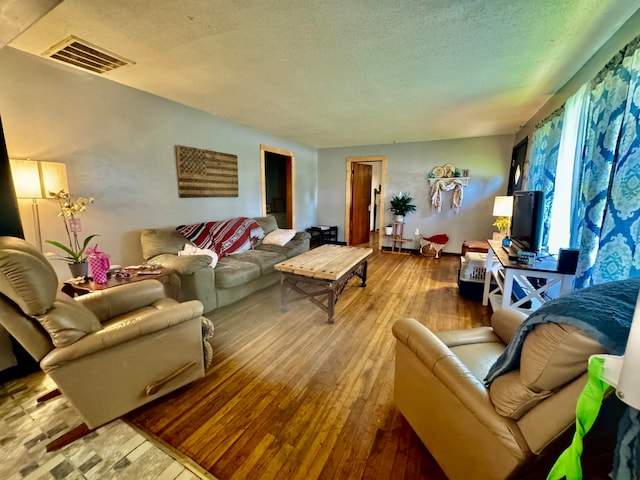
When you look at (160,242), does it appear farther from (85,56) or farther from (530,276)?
(530,276)

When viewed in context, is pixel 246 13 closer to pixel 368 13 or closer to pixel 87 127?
pixel 368 13

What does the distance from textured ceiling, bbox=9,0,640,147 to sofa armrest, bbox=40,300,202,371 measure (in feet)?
5.94

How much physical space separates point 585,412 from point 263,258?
10.2 ft

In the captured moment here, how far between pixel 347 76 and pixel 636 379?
8.85 ft

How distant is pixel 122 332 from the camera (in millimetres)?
1350

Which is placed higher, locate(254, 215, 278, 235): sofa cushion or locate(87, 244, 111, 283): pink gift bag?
locate(254, 215, 278, 235): sofa cushion

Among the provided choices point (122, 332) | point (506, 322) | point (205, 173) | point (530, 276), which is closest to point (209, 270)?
point (122, 332)

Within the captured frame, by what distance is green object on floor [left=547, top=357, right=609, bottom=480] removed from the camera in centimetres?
54

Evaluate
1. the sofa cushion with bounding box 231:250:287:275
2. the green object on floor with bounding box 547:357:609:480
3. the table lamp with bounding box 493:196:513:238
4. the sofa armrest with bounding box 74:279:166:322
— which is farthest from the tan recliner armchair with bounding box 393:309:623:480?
the table lamp with bounding box 493:196:513:238

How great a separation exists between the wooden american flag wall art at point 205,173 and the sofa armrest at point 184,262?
1.01 m

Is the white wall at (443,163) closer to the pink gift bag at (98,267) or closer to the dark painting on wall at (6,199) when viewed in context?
the pink gift bag at (98,267)

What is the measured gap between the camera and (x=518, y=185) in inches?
164

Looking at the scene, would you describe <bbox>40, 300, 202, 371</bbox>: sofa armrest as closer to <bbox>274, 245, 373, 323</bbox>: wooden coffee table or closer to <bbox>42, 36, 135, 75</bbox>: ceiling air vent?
<bbox>274, 245, 373, 323</bbox>: wooden coffee table

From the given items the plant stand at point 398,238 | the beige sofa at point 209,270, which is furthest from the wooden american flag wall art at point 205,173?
the plant stand at point 398,238
